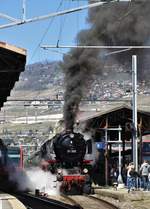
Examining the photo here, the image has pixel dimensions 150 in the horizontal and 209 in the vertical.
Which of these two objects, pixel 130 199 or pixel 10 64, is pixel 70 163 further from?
pixel 10 64

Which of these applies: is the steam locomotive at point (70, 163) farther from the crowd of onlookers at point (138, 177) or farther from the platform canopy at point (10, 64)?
the platform canopy at point (10, 64)

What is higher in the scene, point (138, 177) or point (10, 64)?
point (10, 64)

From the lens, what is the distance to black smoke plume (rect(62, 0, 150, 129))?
2639 centimetres

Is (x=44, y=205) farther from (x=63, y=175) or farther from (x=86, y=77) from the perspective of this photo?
(x=86, y=77)

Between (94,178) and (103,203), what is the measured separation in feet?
47.9

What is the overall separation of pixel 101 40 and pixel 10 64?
12.1m

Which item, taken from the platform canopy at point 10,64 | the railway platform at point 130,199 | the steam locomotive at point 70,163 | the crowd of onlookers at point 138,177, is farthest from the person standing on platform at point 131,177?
the platform canopy at point 10,64

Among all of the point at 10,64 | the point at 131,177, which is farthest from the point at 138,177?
the point at 10,64

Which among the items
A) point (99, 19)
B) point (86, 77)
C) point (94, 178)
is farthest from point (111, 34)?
point (94, 178)

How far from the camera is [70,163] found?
24344 mm

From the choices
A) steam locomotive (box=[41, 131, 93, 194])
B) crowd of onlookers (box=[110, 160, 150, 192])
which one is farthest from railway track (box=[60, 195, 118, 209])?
crowd of onlookers (box=[110, 160, 150, 192])

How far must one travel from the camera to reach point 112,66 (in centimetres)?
3039

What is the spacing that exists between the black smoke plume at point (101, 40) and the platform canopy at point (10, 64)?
4.11 metres

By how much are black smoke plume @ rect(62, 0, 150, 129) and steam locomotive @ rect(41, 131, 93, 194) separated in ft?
4.05
